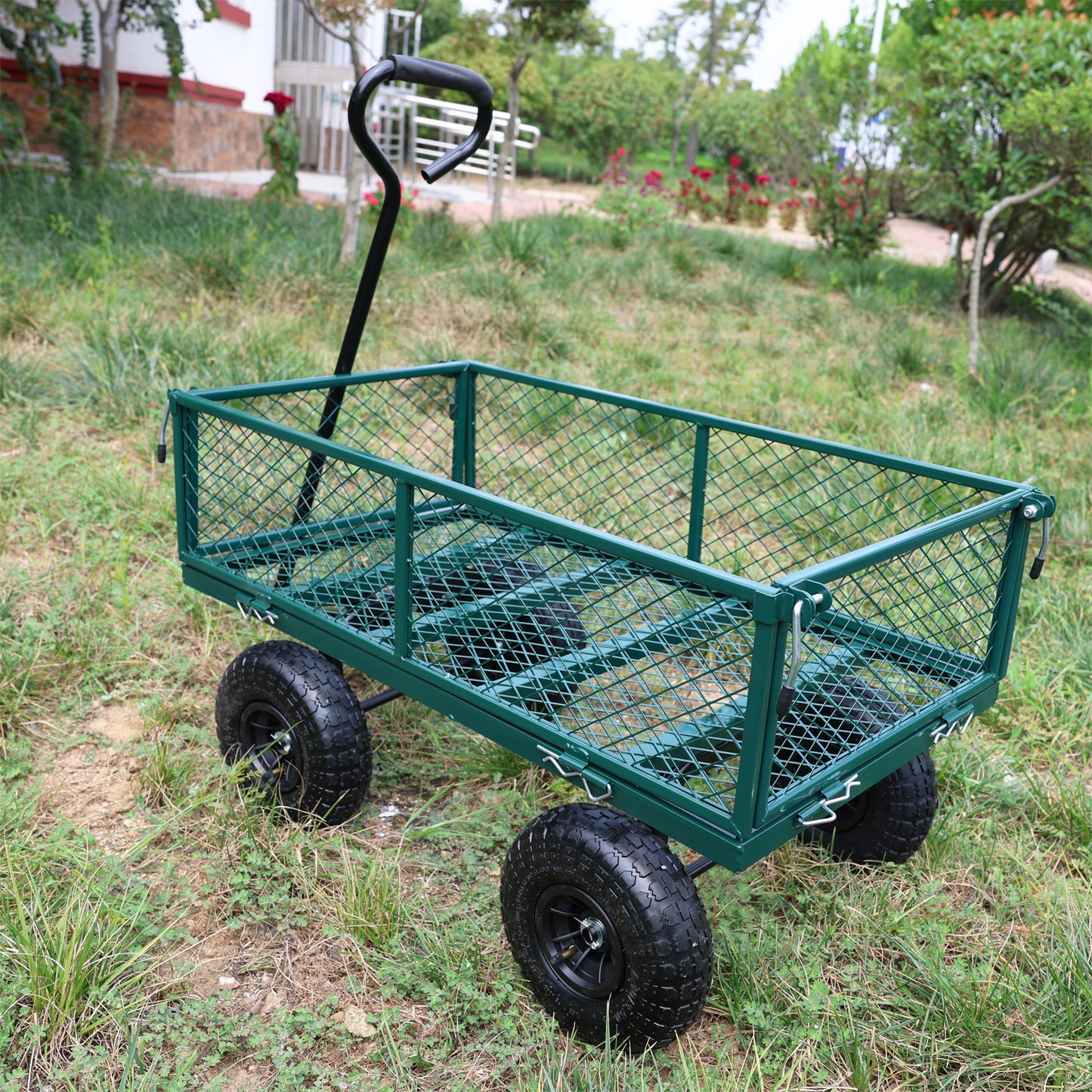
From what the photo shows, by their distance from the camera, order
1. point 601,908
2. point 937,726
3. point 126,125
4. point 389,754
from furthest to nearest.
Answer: point 126,125
point 389,754
point 937,726
point 601,908

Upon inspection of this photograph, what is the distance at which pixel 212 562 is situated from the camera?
2.67 m

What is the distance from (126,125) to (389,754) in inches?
413

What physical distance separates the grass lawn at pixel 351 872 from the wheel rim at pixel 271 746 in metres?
0.08

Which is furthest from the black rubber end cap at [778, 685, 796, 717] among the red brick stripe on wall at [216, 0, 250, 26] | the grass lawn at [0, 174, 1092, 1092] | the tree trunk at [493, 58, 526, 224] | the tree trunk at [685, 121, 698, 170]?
the tree trunk at [685, 121, 698, 170]

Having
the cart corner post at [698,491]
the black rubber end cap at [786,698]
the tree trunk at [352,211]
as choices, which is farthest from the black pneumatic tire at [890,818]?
the tree trunk at [352,211]

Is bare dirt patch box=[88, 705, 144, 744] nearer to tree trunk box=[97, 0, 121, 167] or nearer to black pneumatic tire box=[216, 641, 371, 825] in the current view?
black pneumatic tire box=[216, 641, 371, 825]

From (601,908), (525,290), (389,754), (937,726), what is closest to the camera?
(601,908)

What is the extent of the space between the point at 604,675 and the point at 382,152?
1348 mm

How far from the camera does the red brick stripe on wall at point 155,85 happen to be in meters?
9.91

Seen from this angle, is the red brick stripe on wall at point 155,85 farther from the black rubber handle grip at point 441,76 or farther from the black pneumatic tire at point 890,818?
the black pneumatic tire at point 890,818

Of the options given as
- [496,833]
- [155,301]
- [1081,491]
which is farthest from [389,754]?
[155,301]

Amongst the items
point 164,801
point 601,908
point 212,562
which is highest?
point 212,562

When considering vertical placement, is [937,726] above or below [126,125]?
below

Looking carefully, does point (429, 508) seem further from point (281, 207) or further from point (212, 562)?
point (281, 207)
